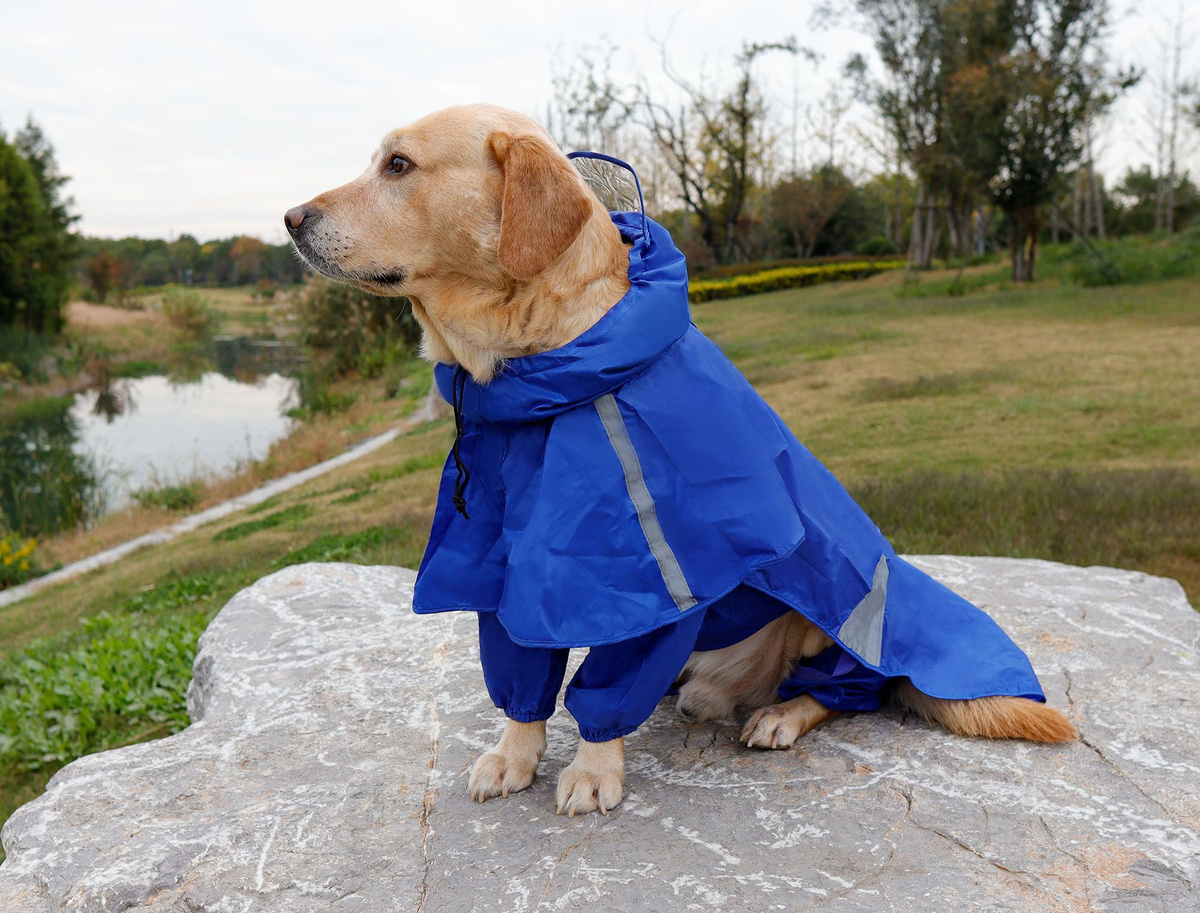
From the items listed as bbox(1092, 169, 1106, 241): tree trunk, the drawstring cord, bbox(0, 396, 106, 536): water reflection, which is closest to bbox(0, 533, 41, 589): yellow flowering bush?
bbox(0, 396, 106, 536): water reflection

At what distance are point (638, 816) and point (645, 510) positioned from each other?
0.88 metres

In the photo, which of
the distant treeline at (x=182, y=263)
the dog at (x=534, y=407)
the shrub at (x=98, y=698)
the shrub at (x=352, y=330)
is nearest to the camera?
the dog at (x=534, y=407)

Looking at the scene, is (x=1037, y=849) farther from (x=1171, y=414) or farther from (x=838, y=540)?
(x=1171, y=414)

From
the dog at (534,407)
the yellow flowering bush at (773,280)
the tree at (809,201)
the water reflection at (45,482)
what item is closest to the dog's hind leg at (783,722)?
the dog at (534,407)

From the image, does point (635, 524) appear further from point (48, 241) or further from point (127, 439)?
point (48, 241)

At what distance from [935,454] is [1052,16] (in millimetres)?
19802

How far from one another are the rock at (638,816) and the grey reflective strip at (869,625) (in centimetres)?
32

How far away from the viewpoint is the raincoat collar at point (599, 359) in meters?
2.42

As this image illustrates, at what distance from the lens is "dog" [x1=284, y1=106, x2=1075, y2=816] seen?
2.41m

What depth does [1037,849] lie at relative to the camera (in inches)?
93.4

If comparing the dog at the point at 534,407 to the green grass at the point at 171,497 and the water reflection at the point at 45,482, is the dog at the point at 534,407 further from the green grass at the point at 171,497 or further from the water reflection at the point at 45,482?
the water reflection at the point at 45,482


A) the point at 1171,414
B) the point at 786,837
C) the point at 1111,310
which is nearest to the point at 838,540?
the point at 786,837

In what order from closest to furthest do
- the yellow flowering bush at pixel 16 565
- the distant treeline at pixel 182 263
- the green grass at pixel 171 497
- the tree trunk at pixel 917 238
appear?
the yellow flowering bush at pixel 16 565 < the green grass at pixel 171 497 < the tree trunk at pixel 917 238 < the distant treeline at pixel 182 263

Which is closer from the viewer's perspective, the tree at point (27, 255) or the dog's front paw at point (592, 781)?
the dog's front paw at point (592, 781)
